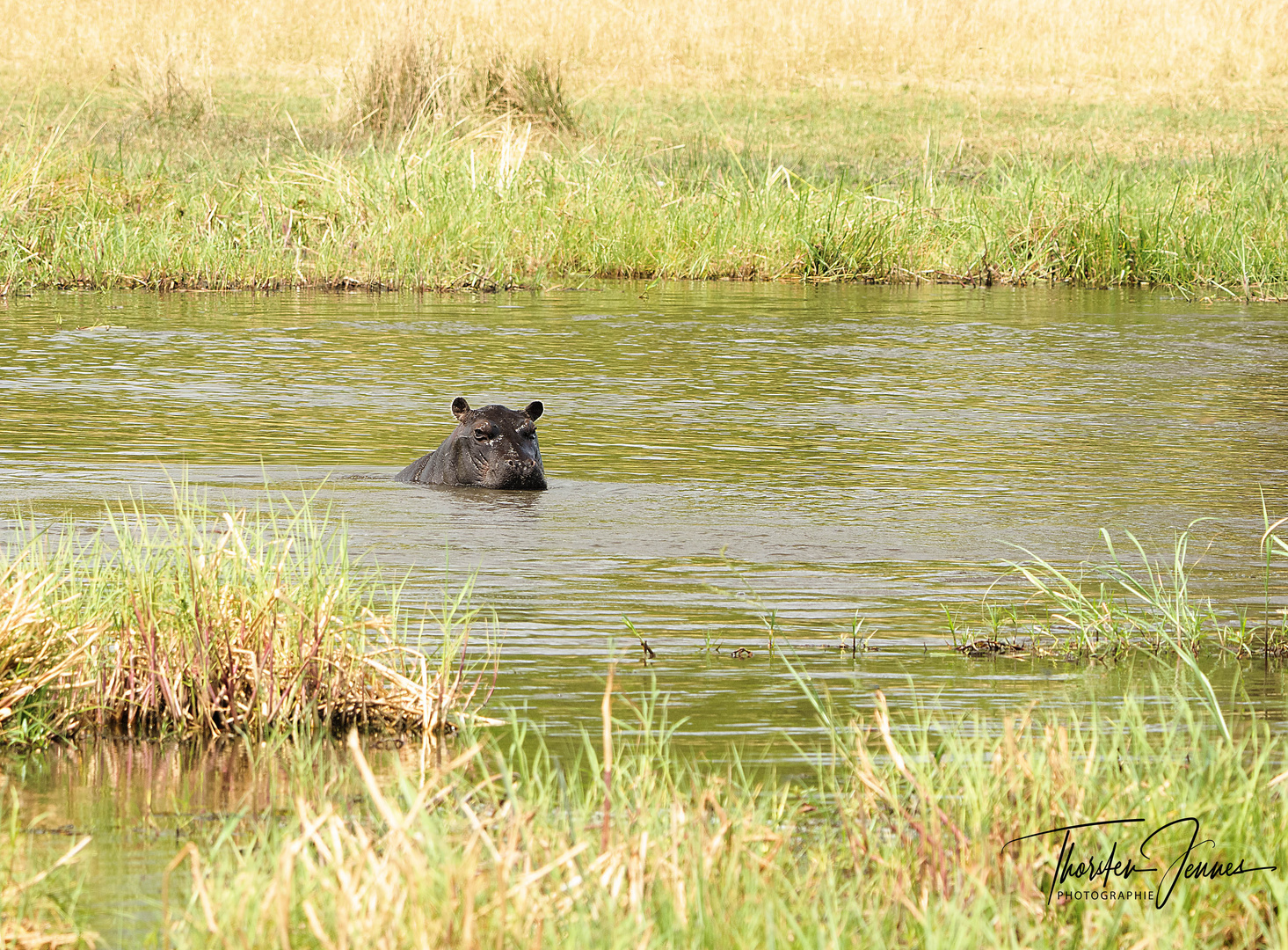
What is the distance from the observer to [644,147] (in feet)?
87.2

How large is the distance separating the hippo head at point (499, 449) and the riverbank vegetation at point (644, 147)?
9316 mm

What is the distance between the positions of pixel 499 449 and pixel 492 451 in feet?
0.17

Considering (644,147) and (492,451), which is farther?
(644,147)

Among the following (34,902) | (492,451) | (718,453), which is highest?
(492,451)

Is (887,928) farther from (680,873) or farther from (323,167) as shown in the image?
(323,167)

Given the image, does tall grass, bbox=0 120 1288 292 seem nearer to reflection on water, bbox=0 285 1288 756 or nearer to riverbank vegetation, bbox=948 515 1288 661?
reflection on water, bbox=0 285 1288 756

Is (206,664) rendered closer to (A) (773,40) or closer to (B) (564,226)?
(B) (564,226)

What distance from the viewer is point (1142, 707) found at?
541 cm

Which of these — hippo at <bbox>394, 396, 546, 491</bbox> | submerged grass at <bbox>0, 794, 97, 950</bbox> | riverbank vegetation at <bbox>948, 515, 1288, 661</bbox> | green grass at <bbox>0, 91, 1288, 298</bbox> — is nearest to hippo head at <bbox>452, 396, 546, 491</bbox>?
hippo at <bbox>394, 396, 546, 491</bbox>

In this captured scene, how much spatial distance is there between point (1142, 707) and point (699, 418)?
703 centimetres

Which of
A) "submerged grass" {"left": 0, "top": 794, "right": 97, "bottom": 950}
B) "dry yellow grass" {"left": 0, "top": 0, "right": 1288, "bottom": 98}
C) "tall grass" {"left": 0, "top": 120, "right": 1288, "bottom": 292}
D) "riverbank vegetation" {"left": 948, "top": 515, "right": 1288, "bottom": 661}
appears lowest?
"submerged grass" {"left": 0, "top": 794, "right": 97, "bottom": 950}

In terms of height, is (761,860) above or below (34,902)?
above

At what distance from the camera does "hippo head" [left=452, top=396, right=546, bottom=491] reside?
9695mm

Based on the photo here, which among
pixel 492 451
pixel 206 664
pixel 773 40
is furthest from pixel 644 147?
pixel 206 664
